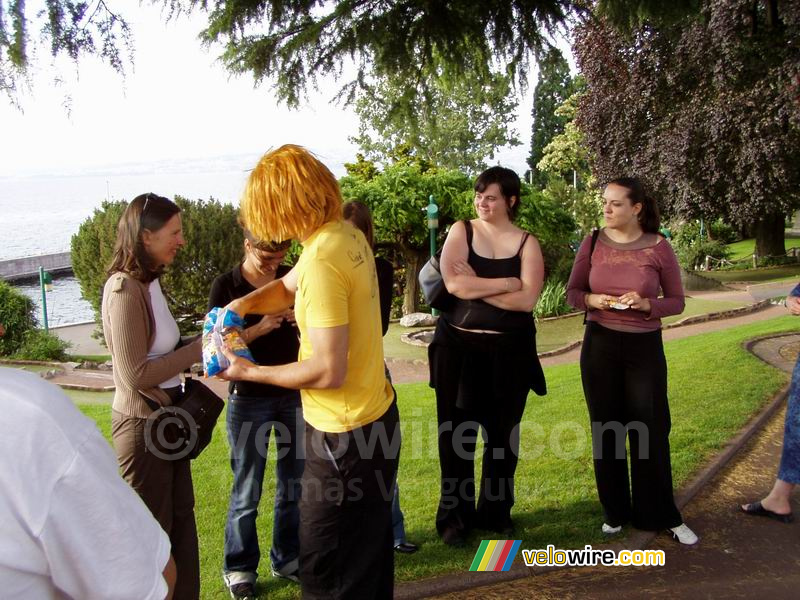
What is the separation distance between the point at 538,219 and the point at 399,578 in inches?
479

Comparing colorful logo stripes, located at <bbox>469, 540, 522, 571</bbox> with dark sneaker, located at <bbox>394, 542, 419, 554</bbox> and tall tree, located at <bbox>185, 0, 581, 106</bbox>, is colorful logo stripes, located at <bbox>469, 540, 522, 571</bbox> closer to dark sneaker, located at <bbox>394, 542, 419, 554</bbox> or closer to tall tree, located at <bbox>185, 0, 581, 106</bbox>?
dark sneaker, located at <bbox>394, 542, 419, 554</bbox>

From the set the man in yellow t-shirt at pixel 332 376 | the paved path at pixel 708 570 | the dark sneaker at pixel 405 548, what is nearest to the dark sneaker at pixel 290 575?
the dark sneaker at pixel 405 548

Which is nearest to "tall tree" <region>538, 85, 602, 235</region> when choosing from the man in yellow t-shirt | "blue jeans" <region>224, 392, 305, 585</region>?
"blue jeans" <region>224, 392, 305, 585</region>

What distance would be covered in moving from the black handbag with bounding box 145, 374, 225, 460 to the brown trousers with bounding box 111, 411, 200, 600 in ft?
0.15

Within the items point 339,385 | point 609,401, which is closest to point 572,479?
point 609,401

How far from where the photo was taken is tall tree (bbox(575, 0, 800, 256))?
20375 mm

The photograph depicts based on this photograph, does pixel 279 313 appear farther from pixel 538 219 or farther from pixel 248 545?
pixel 538 219

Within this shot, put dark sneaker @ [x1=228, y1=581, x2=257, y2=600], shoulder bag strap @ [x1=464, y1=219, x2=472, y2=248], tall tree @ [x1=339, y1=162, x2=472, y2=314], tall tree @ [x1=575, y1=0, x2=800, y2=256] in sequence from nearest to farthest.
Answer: dark sneaker @ [x1=228, y1=581, x2=257, y2=600]
shoulder bag strap @ [x1=464, y1=219, x2=472, y2=248]
tall tree @ [x1=339, y1=162, x2=472, y2=314]
tall tree @ [x1=575, y1=0, x2=800, y2=256]

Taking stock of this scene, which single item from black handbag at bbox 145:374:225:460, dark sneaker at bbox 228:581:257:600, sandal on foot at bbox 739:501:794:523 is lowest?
sandal on foot at bbox 739:501:794:523

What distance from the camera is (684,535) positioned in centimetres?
409

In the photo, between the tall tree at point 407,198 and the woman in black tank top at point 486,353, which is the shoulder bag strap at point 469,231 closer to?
the woman in black tank top at point 486,353

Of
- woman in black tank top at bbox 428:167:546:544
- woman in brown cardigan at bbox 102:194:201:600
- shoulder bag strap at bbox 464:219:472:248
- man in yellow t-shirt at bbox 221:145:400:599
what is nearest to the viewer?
man in yellow t-shirt at bbox 221:145:400:599

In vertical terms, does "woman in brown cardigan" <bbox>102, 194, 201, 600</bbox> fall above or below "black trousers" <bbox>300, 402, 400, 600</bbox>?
above

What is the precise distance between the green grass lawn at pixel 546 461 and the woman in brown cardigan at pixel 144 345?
0.94 meters
